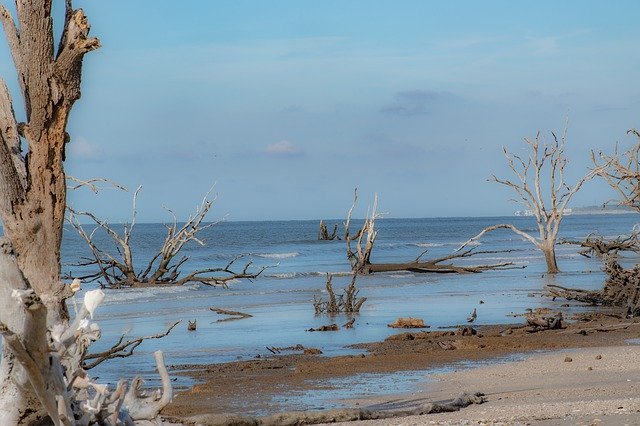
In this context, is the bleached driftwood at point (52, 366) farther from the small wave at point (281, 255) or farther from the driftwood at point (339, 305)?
the small wave at point (281, 255)

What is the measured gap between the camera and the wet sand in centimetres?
916

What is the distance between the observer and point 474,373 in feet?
38.6

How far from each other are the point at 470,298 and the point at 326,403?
14.2m

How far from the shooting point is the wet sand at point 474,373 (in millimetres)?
9164

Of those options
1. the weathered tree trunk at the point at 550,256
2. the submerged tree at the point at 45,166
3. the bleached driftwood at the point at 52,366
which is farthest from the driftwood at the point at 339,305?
the bleached driftwood at the point at 52,366

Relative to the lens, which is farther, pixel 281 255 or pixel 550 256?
pixel 281 255

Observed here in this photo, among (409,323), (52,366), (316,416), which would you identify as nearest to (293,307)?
(409,323)

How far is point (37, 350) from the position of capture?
466cm

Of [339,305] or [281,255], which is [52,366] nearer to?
[339,305]

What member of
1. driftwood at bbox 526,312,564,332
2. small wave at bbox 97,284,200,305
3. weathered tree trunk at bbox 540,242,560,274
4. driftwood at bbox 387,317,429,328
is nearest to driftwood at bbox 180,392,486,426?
driftwood at bbox 526,312,564,332

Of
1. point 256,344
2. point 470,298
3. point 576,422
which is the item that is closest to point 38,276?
point 576,422

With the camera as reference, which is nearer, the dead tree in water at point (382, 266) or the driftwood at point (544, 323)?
the driftwood at point (544, 323)

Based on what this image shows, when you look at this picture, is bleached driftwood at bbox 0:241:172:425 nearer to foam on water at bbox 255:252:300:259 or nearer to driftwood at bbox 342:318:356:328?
driftwood at bbox 342:318:356:328

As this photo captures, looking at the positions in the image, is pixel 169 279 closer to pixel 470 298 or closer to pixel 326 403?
pixel 470 298
